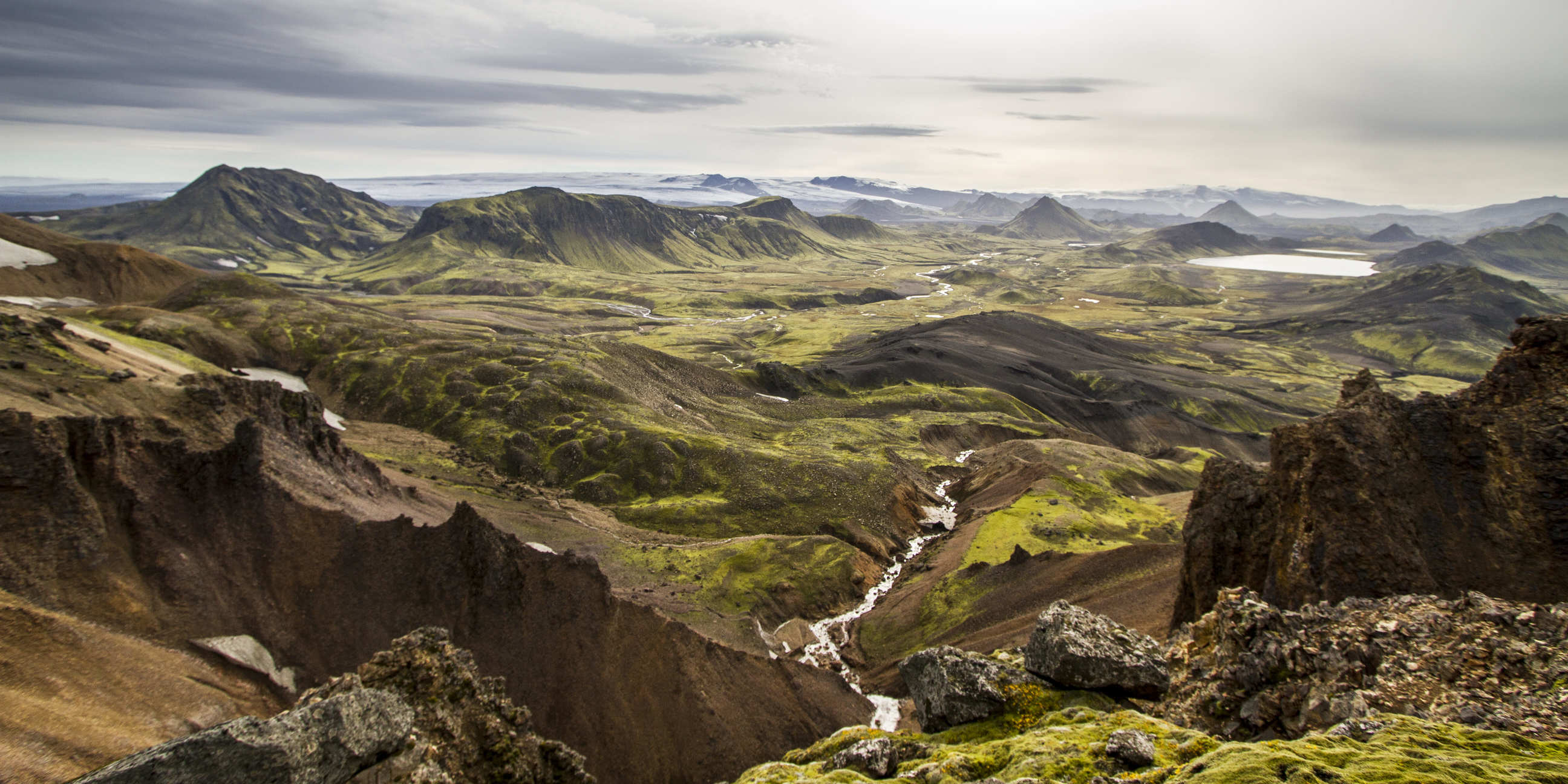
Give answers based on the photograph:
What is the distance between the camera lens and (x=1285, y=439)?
4691cm

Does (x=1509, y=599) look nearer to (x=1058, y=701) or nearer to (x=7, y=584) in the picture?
(x=1058, y=701)

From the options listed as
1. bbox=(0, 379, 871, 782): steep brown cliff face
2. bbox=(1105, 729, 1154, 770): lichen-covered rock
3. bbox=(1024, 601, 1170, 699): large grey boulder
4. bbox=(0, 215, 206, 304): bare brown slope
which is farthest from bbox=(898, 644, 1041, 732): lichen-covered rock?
bbox=(0, 215, 206, 304): bare brown slope

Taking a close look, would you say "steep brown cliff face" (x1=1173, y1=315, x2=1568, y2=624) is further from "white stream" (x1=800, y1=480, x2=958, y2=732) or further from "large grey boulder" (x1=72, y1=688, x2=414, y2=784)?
"large grey boulder" (x1=72, y1=688, x2=414, y2=784)

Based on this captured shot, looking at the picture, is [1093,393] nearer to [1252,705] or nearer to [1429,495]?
[1429,495]

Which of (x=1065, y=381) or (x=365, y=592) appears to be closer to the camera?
(x=365, y=592)

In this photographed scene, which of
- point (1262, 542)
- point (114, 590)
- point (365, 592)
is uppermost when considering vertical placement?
point (1262, 542)

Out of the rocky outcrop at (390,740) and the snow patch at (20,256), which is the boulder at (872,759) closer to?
the rocky outcrop at (390,740)

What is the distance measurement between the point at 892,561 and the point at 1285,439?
50292mm

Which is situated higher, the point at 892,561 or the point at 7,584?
the point at 7,584

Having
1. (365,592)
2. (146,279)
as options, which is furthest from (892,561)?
(146,279)

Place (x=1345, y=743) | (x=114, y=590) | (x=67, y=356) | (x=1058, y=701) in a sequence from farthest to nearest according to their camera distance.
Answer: (x=67, y=356), (x=114, y=590), (x=1058, y=701), (x=1345, y=743)

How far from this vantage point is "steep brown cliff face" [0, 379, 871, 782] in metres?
41.7

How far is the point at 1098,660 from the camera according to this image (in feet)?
115

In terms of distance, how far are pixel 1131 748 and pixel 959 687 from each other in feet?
38.5
